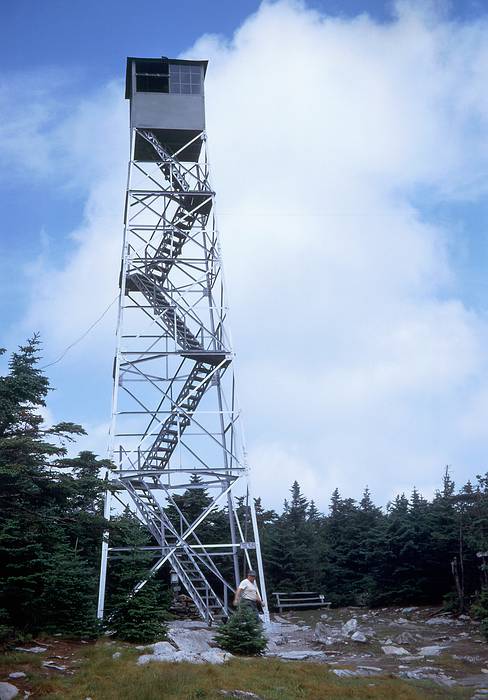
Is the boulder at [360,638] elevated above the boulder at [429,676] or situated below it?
above

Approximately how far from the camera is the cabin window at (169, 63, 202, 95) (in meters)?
24.8

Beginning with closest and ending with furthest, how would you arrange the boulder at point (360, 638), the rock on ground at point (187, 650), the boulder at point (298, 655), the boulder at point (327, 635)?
the rock on ground at point (187, 650)
the boulder at point (298, 655)
the boulder at point (360, 638)
the boulder at point (327, 635)

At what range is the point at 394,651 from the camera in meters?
15.2

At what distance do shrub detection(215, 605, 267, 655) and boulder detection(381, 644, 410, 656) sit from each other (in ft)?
9.90

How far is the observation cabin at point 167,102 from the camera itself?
24.4m

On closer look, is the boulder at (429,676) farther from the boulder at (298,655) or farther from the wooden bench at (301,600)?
the wooden bench at (301,600)

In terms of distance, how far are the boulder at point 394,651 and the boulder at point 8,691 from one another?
846cm

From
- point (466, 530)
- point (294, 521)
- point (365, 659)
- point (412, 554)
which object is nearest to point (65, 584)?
point (365, 659)

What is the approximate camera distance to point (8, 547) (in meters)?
13.8

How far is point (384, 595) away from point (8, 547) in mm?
20477

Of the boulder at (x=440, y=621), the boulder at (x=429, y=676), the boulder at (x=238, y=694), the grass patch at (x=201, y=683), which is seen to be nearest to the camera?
the boulder at (x=238, y=694)

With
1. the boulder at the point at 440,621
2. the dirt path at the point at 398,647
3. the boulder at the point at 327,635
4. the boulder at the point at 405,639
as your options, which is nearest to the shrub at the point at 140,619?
the dirt path at the point at 398,647

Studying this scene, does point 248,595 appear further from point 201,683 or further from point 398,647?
point 201,683

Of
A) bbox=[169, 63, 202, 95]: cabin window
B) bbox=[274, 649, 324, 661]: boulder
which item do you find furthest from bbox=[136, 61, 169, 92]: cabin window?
bbox=[274, 649, 324, 661]: boulder
